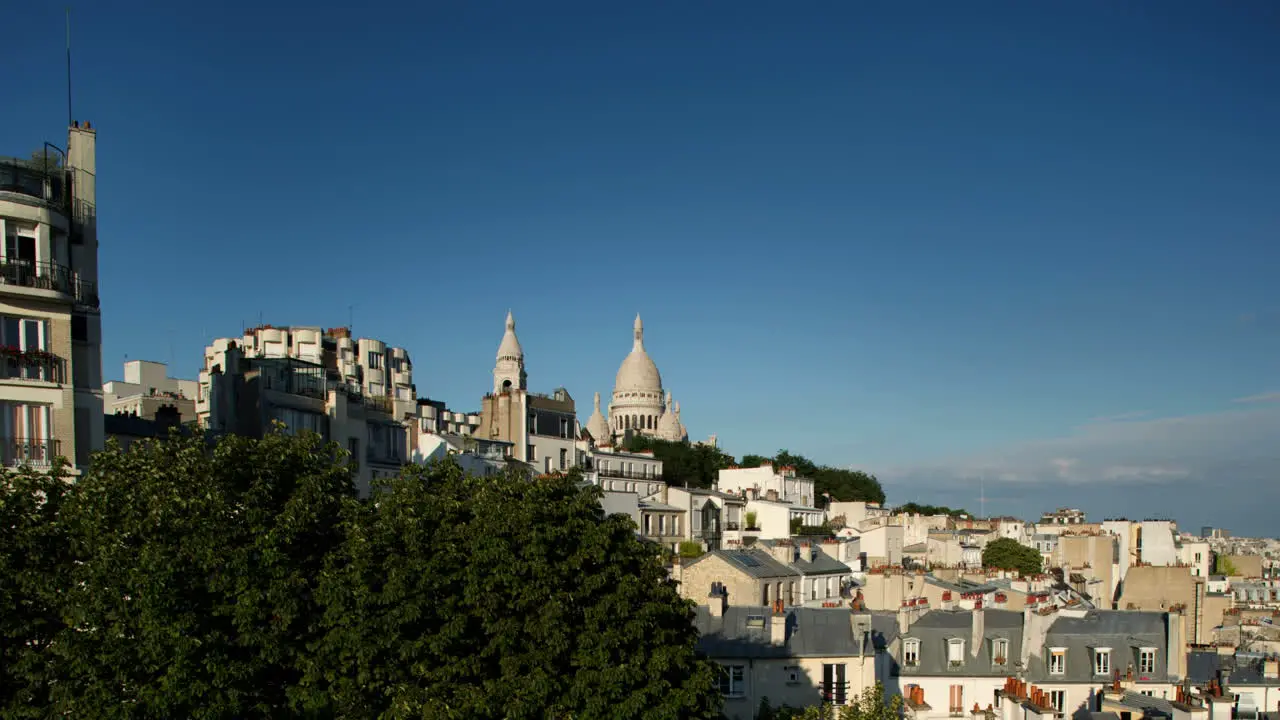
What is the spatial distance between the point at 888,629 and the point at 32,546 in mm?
27416

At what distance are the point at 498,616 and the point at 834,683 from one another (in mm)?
14277

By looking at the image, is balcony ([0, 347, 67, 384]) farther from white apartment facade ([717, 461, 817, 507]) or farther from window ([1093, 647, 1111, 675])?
white apartment facade ([717, 461, 817, 507])

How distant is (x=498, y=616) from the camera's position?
27016mm

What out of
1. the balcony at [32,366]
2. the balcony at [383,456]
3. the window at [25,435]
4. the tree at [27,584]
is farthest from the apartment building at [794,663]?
the balcony at [383,456]

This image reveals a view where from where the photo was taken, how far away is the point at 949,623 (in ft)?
132

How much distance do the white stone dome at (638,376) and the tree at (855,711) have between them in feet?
516

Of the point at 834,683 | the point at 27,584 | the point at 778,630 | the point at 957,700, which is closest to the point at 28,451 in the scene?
the point at 27,584

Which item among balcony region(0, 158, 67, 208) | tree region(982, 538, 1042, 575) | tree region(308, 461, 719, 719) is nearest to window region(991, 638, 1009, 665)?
tree region(308, 461, 719, 719)

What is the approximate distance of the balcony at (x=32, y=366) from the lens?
2784 cm

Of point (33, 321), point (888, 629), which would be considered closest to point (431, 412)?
point (888, 629)

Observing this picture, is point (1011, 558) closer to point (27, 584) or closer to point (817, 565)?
point (817, 565)

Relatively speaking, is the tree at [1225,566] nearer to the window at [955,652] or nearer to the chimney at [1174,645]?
the chimney at [1174,645]

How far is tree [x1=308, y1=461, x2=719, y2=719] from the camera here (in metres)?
25.5

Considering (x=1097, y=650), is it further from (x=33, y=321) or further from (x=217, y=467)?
(x=33, y=321)
